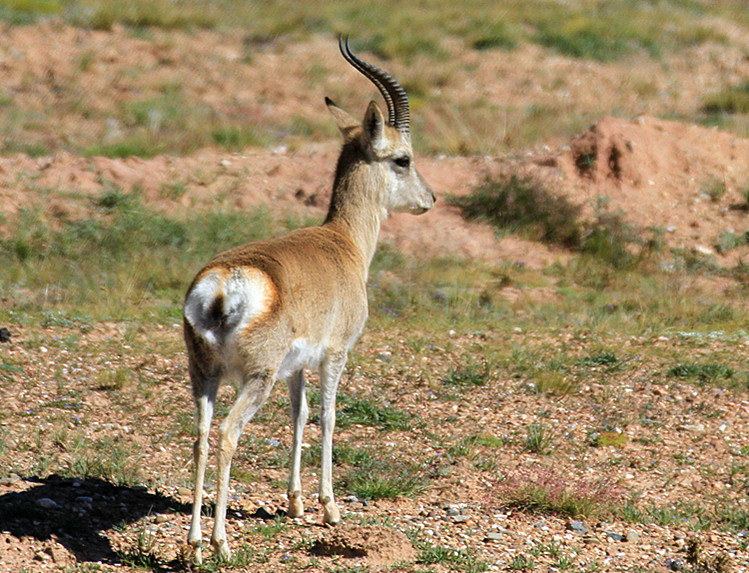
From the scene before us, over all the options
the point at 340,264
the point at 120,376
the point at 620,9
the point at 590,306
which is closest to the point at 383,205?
the point at 340,264

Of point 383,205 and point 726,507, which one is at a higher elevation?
point 383,205

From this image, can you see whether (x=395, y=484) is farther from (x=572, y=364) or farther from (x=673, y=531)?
(x=572, y=364)

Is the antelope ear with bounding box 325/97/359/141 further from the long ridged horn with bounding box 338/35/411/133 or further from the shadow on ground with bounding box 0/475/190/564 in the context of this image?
the shadow on ground with bounding box 0/475/190/564

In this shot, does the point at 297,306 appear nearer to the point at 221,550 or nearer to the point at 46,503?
the point at 221,550

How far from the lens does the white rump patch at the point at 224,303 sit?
5.24 meters

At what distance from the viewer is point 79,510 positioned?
5949 millimetres

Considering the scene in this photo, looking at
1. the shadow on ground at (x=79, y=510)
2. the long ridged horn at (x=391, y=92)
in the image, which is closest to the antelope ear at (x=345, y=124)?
the long ridged horn at (x=391, y=92)

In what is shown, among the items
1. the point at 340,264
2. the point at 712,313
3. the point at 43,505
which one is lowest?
the point at 43,505

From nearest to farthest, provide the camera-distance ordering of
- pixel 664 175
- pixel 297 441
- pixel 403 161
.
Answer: pixel 297 441 → pixel 403 161 → pixel 664 175

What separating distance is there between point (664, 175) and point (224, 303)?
1179cm

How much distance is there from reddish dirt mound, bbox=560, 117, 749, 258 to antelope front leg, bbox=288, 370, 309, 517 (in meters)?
8.99

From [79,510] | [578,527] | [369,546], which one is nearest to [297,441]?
[369,546]

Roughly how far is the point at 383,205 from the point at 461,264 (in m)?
5.48

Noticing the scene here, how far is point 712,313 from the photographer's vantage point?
1118 cm
